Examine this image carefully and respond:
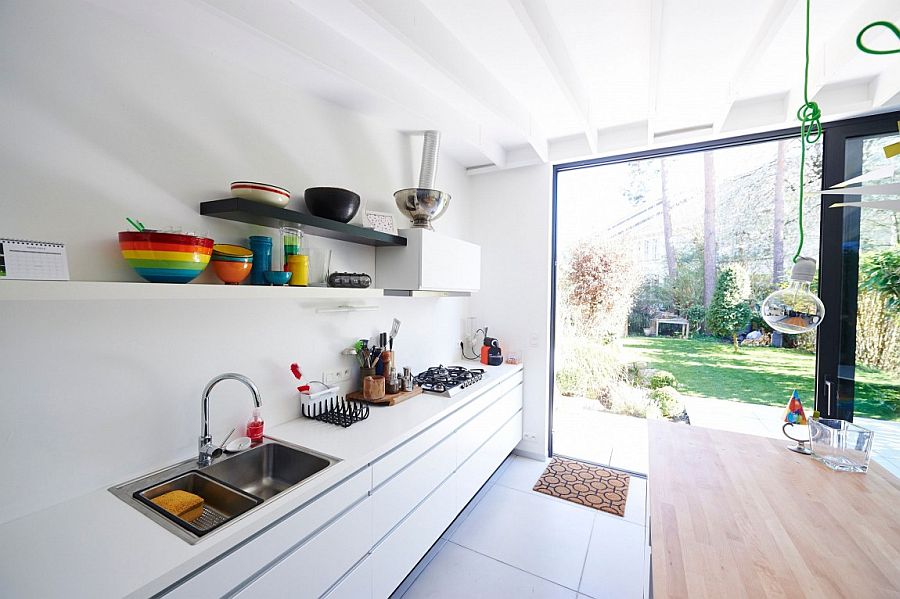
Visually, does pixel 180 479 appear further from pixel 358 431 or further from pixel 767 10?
pixel 767 10

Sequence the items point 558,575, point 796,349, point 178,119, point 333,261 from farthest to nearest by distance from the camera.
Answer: point 796,349
point 333,261
point 558,575
point 178,119

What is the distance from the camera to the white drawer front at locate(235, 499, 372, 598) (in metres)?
1.22

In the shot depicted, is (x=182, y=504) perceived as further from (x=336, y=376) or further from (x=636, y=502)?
(x=636, y=502)

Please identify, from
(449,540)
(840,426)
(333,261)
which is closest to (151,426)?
(333,261)

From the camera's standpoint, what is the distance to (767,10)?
1683mm

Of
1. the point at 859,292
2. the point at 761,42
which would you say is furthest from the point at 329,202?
the point at 859,292

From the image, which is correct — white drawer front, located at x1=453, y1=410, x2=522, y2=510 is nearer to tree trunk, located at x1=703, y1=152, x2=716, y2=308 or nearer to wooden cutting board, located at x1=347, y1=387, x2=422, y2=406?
wooden cutting board, located at x1=347, y1=387, x2=422, y2=406

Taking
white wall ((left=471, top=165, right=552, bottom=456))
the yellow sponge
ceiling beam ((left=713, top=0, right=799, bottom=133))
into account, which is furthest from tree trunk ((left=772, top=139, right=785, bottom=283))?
the yellow sponge

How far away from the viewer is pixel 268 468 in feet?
5.59

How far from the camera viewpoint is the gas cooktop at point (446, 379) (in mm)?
2510

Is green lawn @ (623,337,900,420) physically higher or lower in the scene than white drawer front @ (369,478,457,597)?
higher

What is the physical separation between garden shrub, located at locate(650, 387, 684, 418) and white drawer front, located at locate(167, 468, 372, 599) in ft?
8.73

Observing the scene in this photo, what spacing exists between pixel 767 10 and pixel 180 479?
324cm

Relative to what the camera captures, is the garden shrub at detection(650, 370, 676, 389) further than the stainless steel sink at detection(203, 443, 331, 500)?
Yes
